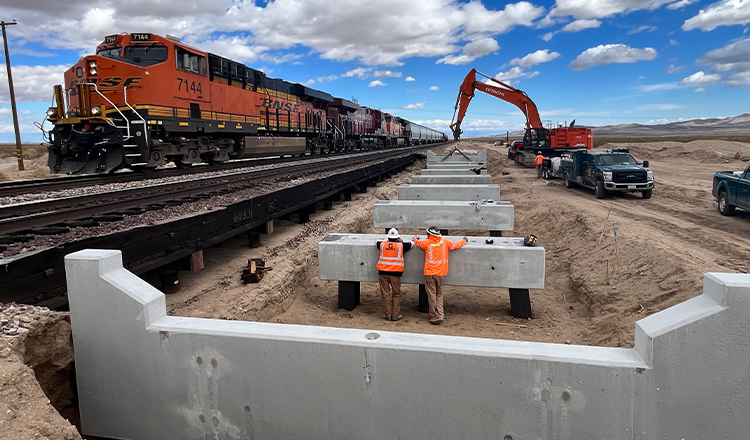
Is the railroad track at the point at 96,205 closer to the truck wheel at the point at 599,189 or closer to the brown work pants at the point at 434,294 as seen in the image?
the brown work pants at the point at 434,294

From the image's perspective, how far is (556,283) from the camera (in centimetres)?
918

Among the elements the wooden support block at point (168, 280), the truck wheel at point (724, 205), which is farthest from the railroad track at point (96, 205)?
the truck wheel at point (724, 205)

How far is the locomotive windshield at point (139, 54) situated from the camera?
14.4 meters

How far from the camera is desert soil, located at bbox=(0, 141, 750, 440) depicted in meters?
3.66

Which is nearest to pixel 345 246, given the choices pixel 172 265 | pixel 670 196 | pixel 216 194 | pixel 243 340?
pixel 172 265

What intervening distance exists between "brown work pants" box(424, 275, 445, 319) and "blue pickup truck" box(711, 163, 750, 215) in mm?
9600

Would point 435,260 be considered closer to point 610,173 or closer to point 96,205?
point 96,205

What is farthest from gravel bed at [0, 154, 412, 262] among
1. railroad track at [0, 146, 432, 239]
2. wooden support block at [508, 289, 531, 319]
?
wooden support block at [508, 289, 531, 319]

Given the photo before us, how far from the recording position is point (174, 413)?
13.2ft

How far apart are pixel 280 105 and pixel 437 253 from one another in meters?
20.3

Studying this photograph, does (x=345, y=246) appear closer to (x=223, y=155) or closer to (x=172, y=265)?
(x=172, y=265)

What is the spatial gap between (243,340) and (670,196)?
18656 millimetres

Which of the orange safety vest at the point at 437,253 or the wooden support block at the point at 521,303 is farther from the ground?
the orange safety vest at the point at 437,253

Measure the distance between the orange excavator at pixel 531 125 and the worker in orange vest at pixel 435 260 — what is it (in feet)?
81.4
